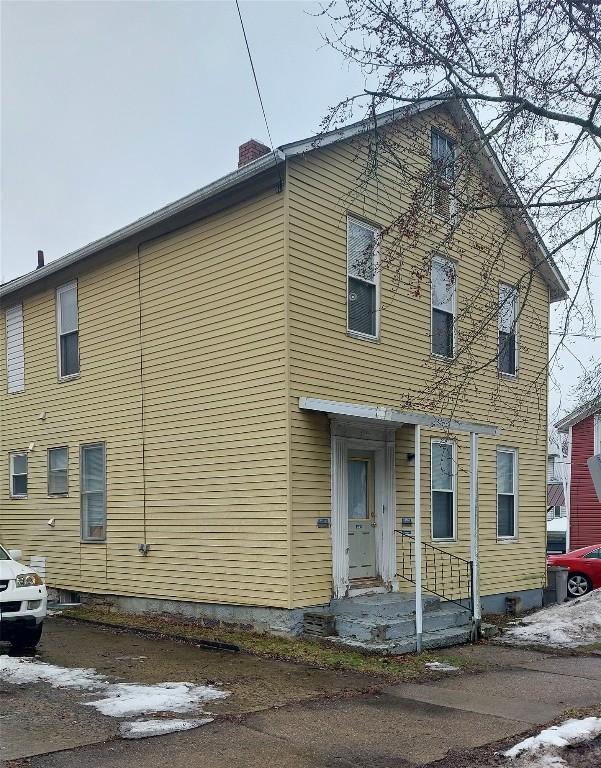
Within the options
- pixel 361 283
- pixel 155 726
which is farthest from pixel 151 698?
pixel 361 283

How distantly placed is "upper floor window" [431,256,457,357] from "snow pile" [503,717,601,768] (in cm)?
782

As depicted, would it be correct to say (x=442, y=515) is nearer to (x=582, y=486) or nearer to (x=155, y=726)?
(x=155, y=726)

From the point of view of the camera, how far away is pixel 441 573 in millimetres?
12914

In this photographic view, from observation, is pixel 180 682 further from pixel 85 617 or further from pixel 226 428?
pixel 85 617

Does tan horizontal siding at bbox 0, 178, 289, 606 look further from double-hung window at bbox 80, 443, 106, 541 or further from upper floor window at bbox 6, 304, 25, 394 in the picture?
upper floor window at bbox 6, 304, 25, 394

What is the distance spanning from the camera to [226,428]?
37.6ft

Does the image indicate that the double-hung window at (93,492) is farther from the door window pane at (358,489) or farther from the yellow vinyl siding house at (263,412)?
the door window pane at (358,489)

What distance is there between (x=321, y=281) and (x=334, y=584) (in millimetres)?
4217

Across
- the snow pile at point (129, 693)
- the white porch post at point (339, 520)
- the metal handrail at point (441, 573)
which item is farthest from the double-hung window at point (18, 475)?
the metal handrail at point (441, 573)

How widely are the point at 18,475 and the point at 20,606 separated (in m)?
6.99

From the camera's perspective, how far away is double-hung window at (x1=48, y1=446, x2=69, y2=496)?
48.5 feet

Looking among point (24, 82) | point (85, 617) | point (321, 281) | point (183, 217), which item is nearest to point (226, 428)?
point (321, 281)

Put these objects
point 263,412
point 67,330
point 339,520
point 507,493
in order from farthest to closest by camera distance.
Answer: point 507,493
point 67,330
point 339,520
point 263,412

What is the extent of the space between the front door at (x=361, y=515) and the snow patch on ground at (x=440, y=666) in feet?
7.12
